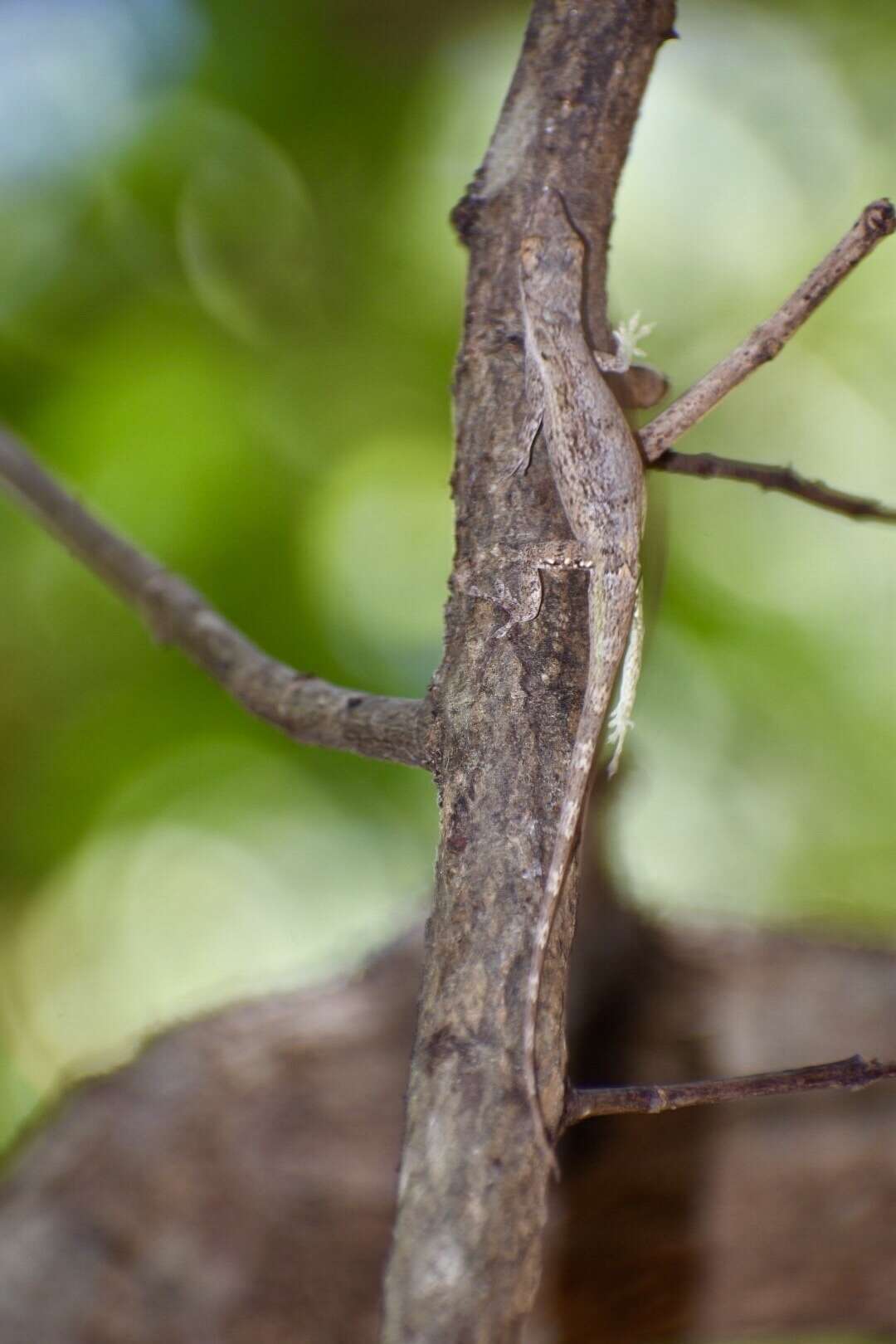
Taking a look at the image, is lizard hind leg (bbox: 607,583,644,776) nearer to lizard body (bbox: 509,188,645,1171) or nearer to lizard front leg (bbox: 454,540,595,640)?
lizard body (bbox: 509,188,645,1171)

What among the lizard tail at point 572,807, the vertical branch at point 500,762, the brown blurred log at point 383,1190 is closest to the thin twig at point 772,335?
the vertical branch at point 500,762

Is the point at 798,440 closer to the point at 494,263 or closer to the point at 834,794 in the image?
the point at 834,794

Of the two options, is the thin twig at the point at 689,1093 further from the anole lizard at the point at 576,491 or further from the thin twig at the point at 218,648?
the thin twig at the point at 218,648

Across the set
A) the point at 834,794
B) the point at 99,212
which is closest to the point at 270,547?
the point at 99,212

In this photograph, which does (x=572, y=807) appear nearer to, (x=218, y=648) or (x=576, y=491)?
(x=576, y=491)

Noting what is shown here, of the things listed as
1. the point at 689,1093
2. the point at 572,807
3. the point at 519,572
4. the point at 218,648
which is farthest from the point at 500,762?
the point at 218,648

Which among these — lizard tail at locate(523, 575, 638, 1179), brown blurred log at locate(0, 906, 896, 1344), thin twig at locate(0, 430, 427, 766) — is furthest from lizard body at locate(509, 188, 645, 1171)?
brown blurred log at locate(0, 906, 896, 1344)
